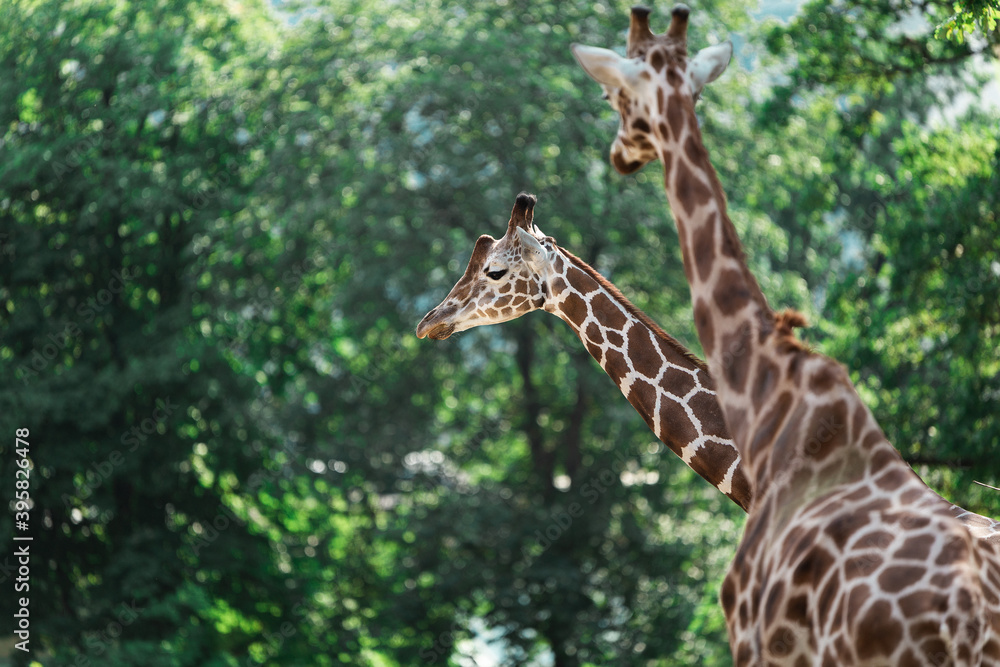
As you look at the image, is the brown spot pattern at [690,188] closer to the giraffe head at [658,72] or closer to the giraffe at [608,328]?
the giraffe head at [658,72]

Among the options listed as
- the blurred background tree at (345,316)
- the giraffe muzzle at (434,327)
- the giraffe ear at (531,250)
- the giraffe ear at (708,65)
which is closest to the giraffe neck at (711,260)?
the giraffe ear at (708,65)

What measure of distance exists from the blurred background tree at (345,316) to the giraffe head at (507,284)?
7378 millimetres

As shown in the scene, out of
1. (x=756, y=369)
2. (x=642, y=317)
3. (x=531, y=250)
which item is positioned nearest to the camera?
(x=756, y=369)

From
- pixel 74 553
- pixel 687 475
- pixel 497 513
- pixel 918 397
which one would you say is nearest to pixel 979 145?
pixel 918 397

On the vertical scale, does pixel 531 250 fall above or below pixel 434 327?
above

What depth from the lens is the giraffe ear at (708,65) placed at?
12.6 feet

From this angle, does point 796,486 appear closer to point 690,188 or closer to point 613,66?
point 690,188

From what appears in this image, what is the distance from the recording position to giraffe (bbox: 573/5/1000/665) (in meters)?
3.10

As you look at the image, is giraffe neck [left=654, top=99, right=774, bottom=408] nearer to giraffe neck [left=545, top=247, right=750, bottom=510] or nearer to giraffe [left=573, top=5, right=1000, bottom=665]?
giraffe [left=573, top=5, right=1000, bottom=665]

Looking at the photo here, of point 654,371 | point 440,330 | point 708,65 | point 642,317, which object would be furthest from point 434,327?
point 708,65

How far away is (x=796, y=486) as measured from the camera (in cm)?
346

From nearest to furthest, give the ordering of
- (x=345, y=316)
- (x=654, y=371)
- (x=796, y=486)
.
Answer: (x=796, y=486) < (x=654, y=371) < (x=345, y=316)

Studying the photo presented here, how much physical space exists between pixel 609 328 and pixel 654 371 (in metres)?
0.39

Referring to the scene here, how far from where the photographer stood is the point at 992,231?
10586 mm
